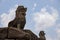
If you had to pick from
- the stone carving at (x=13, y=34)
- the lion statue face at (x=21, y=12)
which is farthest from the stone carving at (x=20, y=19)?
the stone carving at (x=13, y=34)

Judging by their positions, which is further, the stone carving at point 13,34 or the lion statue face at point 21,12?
the lion statue face at point 21,12

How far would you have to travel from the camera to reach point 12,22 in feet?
33.7

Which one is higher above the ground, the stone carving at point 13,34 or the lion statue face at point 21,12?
the lion statue face at point 21,12

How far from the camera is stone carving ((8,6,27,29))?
33.4ft

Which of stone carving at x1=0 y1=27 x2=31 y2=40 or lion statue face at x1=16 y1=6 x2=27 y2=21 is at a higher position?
lion statue face at x1=16 y1=6 x2=27 y2=21

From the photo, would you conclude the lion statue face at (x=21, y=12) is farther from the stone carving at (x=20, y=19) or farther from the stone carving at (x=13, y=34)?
the stone carving at (x=13, y=34)

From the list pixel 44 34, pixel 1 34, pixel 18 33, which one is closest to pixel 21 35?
pixel 18 33

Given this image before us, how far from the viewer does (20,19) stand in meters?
10.6

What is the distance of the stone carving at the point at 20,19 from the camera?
401 inches

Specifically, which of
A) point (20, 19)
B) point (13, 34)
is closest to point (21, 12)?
point (20, 19)

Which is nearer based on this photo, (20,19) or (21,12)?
(21,12)

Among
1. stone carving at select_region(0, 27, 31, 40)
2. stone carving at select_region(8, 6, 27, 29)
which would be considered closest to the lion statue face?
stone carving at select_region(8, 6, 27, 29)

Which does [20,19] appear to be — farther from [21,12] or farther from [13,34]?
[13,34]

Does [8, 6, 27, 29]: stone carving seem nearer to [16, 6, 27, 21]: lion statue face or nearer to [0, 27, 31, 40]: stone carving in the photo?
[16, 6, 27, 21]: lion statue face
